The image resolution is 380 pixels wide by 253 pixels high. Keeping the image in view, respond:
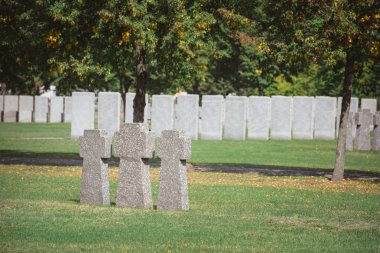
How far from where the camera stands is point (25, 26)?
90.1 feet

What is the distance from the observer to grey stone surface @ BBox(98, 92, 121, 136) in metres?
42.6

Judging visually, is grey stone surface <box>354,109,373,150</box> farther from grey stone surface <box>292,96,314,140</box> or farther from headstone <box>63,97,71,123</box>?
headstone <box>63,97,71,123</box>

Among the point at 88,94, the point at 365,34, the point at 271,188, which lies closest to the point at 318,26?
the point at 365,34

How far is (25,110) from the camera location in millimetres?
61344

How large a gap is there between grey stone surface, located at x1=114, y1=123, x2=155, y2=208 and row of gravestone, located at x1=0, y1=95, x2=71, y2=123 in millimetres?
43518

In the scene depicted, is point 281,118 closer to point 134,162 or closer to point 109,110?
point 109,110

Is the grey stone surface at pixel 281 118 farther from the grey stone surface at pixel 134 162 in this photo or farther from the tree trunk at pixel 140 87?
the grey stone surface at pixel 134 162

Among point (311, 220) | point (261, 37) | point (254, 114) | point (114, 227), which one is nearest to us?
point (114, 227)

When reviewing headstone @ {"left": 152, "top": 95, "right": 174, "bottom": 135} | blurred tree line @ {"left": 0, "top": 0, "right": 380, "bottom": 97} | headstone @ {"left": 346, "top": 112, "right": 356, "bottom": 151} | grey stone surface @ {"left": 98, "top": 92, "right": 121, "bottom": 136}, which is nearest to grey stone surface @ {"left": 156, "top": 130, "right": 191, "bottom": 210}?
blurred tree line @ {"left": 0, "top": 0, "right": 380, "bottom": 97}

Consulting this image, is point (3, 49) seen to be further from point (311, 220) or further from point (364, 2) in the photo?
point (311, 220)

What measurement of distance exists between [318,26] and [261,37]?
1997 mm

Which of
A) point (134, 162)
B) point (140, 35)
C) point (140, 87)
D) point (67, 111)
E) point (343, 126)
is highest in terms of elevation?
point (140, 35)

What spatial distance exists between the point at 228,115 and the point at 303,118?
421 cm

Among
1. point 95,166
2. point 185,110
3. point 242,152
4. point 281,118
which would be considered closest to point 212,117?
point 185,110
